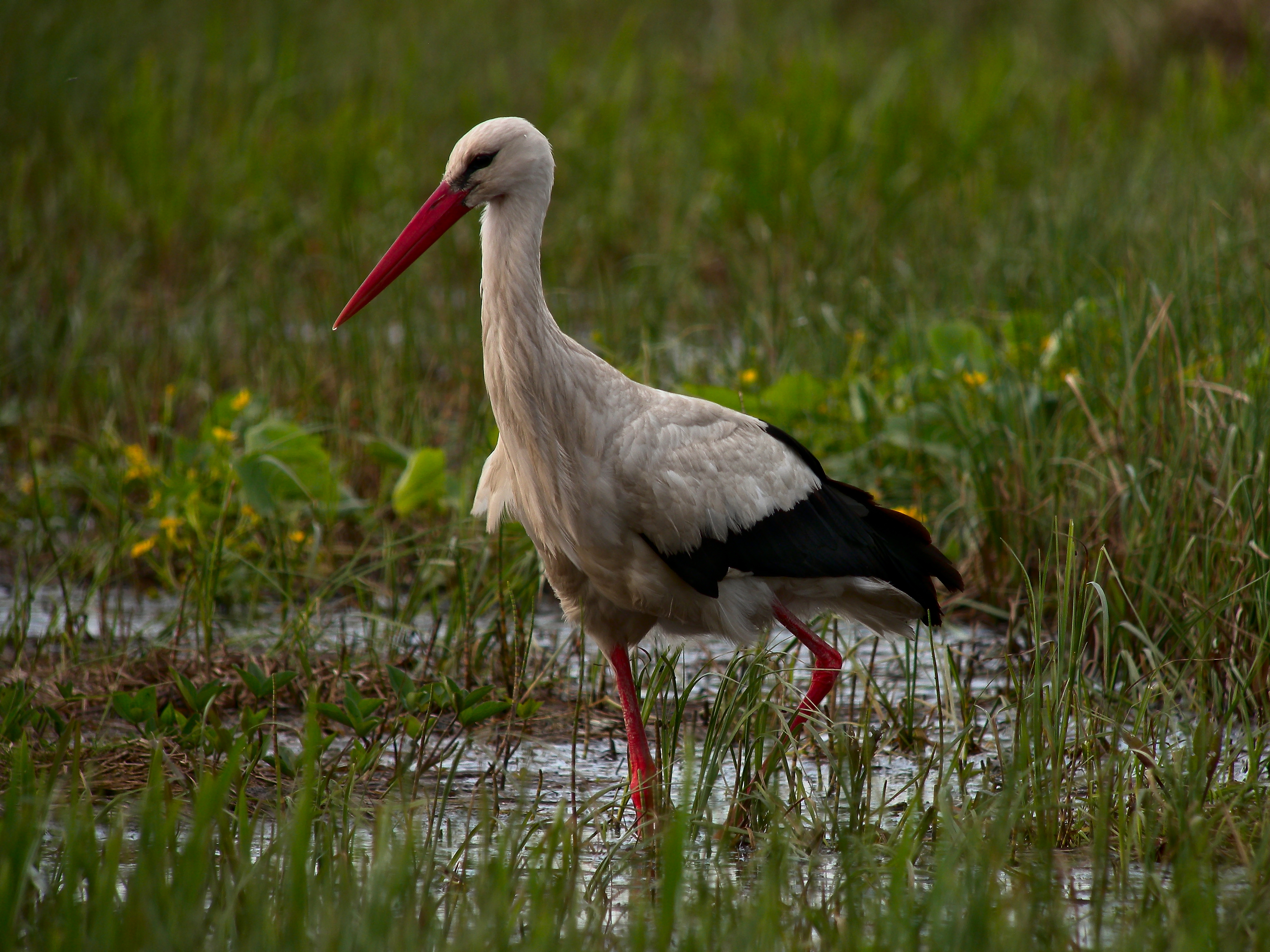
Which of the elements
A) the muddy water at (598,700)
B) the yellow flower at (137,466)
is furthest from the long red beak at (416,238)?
the yellow flower at (137,466)

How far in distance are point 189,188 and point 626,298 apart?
2.77 m

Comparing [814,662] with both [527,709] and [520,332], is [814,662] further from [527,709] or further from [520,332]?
[520,332]

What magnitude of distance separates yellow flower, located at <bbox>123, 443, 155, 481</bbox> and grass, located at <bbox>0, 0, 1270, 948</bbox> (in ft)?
0.17

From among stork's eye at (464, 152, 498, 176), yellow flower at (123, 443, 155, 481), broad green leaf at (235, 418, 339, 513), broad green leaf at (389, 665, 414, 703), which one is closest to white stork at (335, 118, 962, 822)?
stork's eye at (464, 152, 498, 176)

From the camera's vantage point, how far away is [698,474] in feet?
10.2

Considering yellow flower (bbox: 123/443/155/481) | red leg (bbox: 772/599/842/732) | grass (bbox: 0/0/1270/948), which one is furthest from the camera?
yellow flower (bbox: 123/443/155/481)

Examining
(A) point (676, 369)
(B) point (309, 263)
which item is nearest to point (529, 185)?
(A) point (676, 369)

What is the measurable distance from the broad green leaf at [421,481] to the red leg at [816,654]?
1369 mm

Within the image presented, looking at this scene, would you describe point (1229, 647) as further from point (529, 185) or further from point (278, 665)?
point (278, 665)

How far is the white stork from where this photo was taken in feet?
9.87

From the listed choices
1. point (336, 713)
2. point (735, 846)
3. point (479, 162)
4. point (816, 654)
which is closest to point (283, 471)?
point (336, 713)

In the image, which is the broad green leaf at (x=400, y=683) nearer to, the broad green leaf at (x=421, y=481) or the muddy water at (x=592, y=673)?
the muddy water at (x=592, y=673)

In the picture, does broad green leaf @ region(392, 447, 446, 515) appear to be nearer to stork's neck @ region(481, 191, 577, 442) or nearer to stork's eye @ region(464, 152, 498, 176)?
stork's neck @ region(481, 191, 577, 442)

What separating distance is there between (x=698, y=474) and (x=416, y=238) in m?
0.82
